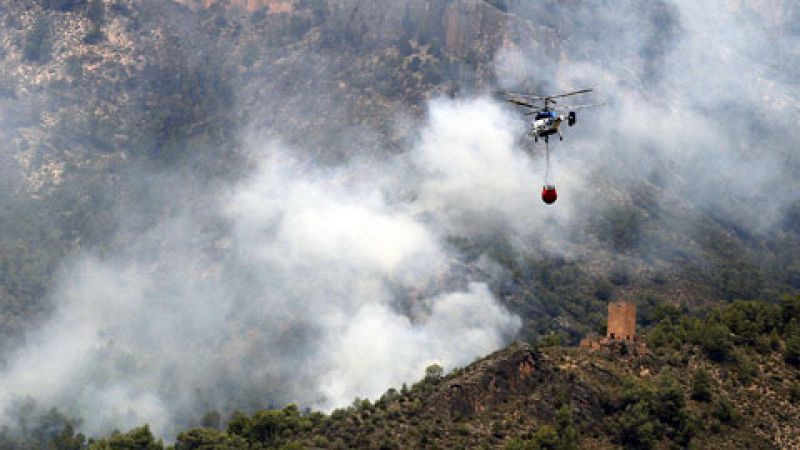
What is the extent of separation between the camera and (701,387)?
5354 inches

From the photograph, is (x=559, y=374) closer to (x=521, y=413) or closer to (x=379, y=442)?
(x=521, y=413)

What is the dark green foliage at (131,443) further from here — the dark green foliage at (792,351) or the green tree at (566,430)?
the dark green foliage at (792,351)

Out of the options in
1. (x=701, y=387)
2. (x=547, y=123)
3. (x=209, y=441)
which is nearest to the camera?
(x=547, y=123)

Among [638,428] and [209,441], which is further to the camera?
[209,441]

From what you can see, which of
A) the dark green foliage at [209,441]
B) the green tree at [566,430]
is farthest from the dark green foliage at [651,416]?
the dark green foliage at [209,441]

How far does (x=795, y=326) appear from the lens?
14988 cm

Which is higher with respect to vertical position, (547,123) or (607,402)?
(547,123)

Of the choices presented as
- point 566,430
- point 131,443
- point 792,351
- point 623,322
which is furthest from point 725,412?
point 131,443

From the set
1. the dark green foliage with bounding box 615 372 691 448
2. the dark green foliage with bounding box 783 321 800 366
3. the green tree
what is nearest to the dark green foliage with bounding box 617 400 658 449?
the dark green foliage with bounding box 615 372 691 448

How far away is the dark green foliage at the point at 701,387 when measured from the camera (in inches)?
5344

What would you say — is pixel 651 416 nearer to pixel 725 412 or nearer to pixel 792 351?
pixel 725 412

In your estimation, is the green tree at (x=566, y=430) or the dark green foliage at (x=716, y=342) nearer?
→ the green tree at (x=566, y=430)

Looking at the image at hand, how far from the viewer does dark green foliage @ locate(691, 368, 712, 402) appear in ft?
445

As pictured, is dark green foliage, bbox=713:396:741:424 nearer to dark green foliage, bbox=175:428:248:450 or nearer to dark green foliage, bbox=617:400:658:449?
dark green foliage, bbox=617:400:658:449
